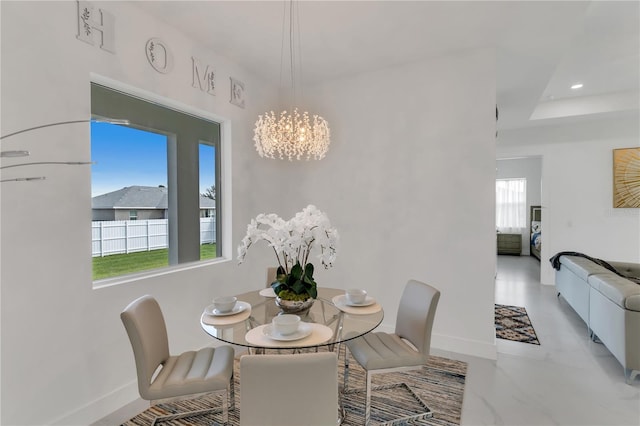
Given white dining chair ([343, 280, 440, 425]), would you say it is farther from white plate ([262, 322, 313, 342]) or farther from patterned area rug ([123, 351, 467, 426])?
white plate ([262, 322, 313, 342])

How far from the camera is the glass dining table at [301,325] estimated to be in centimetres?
153

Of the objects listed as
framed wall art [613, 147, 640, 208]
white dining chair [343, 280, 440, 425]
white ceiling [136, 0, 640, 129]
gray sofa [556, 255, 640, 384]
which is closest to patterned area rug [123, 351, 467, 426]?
white dining chair [343, 280, 440, 425]

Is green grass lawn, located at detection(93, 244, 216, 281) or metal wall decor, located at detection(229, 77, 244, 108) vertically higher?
metal wall decor, located at detection(229, 77, 244, 108)

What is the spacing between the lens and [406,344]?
2125 mm

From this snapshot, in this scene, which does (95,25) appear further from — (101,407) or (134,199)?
(101,407)

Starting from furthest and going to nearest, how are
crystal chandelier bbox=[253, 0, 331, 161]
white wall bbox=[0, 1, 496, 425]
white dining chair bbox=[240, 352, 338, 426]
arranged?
1. crystal chandelier bbox=[253, 0, 331, 161]
2. white wall bbox=[0, 1, 496, 425]
3. white dining chair bbox=[240, 352, 338, 426]

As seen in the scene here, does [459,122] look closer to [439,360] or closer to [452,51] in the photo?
[452,51]

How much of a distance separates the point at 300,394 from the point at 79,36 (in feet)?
8.23

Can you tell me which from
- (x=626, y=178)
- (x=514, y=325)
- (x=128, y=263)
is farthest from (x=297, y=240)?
(x=626, y=178)

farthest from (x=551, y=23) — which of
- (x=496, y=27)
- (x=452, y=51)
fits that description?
(x=452, y=51)

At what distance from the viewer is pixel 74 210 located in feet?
6.67

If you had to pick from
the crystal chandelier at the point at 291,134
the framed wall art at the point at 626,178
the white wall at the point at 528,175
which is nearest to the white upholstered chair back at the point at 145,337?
the crystal chandelier at the point at 291,134

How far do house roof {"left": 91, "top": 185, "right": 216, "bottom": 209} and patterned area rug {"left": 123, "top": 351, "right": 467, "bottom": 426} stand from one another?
59.4 inches

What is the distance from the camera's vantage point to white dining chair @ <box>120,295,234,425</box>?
1.63 metres
